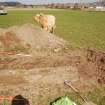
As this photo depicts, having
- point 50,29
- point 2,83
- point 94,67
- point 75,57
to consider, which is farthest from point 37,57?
point 50,29

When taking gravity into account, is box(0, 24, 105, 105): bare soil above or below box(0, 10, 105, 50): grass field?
above

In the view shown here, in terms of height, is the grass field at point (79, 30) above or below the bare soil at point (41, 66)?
below

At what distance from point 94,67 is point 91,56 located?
184cm

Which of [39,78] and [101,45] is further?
[101,45]

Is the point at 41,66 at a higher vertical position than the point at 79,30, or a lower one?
higher

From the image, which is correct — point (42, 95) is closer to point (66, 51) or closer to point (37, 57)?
point (37, 57)

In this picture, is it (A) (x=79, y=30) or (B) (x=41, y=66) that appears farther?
(A) (x=79, y=30)

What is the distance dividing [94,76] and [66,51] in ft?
13.7

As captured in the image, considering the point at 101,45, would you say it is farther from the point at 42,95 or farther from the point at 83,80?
the point at 42,95

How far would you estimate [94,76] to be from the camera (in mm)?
11375

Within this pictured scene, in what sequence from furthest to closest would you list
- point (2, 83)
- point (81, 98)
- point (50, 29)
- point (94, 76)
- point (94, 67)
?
point (50, 29) < point (94, 67) < point (94, 76) < point (2, 83) < point (81, 98)

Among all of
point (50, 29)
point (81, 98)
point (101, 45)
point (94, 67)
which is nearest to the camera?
point (81, 98)

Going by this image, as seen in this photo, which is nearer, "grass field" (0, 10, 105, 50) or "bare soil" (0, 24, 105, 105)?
"bare soil" (0, 24, 105, 105)

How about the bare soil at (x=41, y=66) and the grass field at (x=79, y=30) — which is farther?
the grass field at (x=79, y=30)
